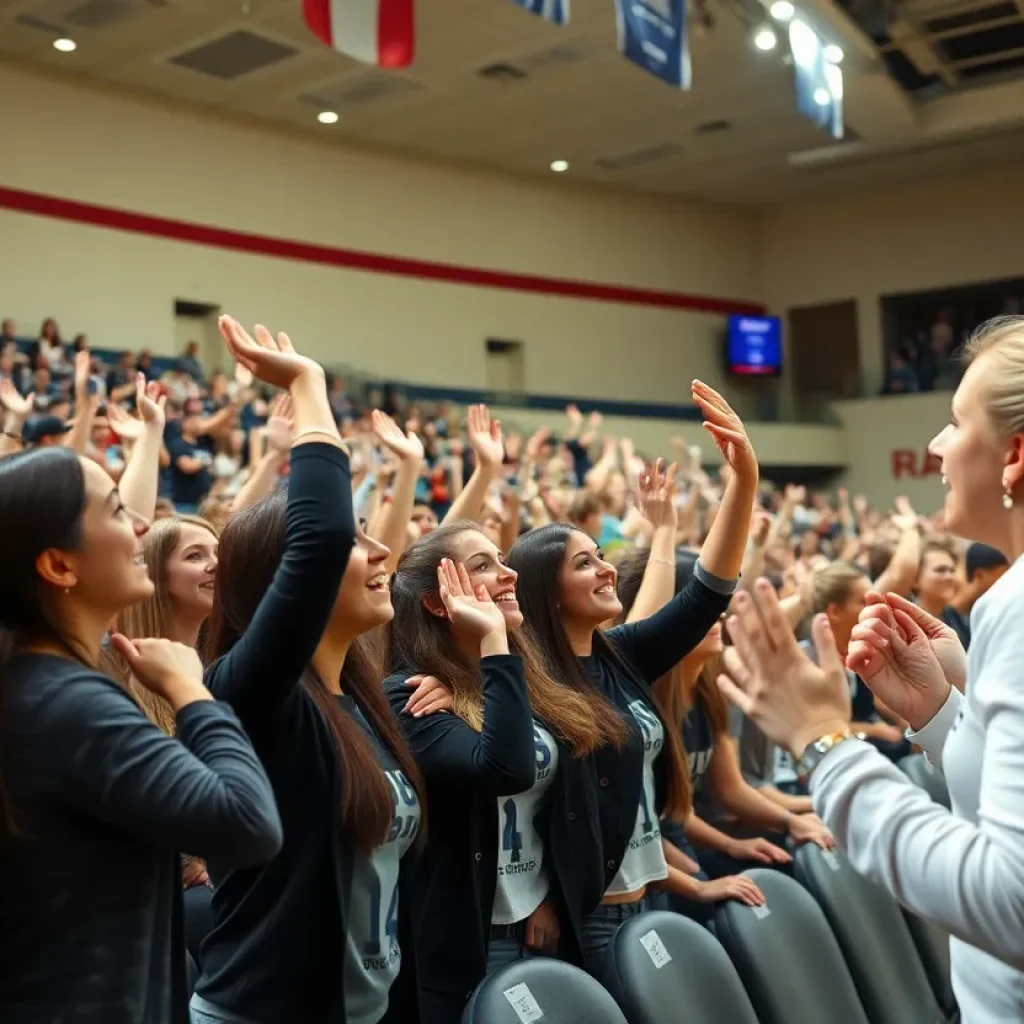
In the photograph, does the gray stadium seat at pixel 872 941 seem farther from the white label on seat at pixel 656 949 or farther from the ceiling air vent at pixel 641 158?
the ceiling air vent at pixel 641 158

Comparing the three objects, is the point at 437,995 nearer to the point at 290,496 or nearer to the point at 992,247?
the point at 290,496

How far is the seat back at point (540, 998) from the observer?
6.53ft

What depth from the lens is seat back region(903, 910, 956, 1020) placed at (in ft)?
10.1

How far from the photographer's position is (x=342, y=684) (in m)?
2.15

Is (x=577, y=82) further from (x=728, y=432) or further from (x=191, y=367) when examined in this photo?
(x=728, y=432)

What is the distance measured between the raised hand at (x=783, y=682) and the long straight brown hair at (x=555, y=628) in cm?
120

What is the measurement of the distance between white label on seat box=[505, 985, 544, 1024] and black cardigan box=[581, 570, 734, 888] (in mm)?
618

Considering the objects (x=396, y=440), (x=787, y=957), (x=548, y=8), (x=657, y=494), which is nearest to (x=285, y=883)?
(x=787, y=957)

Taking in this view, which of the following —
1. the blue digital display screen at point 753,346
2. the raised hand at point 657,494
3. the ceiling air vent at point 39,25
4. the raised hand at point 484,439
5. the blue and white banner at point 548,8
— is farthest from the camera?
the blue digital display screen at point 753,346

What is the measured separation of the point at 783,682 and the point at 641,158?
15205mm

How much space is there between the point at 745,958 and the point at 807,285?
683 inches

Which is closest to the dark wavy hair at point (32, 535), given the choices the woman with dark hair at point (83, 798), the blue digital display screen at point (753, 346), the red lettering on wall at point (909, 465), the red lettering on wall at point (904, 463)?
the woman with dark hair at point (83, 798)

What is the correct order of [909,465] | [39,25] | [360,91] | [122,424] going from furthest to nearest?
1. [909,465]
2. [360,91]
3. [39,25]
4. [122,424]

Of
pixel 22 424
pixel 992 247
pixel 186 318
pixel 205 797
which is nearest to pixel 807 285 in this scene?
pixel 992 247
